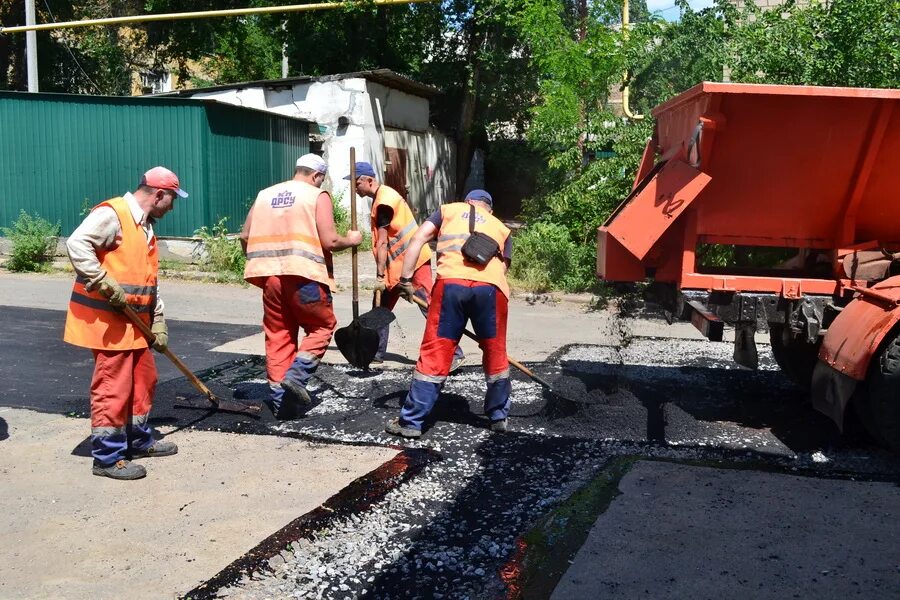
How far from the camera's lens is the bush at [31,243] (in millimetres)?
12758

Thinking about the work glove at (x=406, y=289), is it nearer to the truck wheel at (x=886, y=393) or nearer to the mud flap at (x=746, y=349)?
the mud flap at (x=746, y=349)

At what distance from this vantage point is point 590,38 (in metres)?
12.6

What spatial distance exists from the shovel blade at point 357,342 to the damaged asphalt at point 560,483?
299mm

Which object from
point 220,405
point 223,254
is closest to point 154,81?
point 223,254

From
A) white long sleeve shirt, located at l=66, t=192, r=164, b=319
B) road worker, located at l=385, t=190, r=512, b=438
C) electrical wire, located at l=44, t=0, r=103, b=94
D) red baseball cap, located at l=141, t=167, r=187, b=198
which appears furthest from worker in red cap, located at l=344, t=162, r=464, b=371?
electrical wire, located at l=44, t=0, r=103, b=94

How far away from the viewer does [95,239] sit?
4.53m

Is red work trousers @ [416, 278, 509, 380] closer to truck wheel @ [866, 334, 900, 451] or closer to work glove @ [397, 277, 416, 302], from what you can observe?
work glove @ [397, 277, 416, 302]

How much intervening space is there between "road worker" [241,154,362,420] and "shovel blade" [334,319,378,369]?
0.39 m

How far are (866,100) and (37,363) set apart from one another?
6228mm

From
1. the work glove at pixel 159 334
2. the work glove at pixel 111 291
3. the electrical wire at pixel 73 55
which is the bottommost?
the work glove at pixel 159 334

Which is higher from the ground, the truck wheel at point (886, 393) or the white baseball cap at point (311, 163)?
the white baseball cap at point (311, 163)

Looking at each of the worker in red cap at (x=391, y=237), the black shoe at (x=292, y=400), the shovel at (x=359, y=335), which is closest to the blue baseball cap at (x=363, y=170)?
the worker in red cap at (x=391, y=237)

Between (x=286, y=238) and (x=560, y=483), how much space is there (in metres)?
2.26

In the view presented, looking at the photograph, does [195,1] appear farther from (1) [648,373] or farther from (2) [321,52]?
(1) [648,373]
